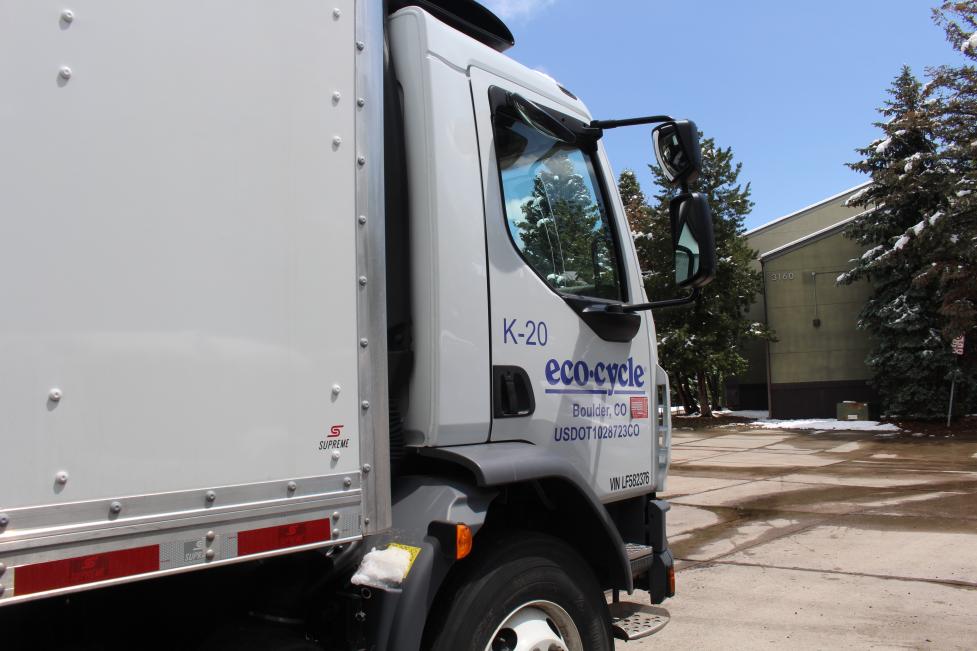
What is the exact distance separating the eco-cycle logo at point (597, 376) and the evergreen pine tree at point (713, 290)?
1971 centimetres

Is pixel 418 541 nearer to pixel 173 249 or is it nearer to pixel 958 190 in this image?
pixel 173 249

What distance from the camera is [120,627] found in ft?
6.73

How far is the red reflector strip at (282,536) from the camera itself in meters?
1.80

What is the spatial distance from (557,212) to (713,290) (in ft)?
73.4

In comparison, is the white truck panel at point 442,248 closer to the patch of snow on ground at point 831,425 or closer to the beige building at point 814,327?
the patch of snow on ground at point 831,425

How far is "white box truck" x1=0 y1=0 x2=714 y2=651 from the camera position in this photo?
153 centimetres

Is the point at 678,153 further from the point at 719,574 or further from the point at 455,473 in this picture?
the point at 719,574

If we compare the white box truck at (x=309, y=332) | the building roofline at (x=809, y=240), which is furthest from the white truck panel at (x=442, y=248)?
the building roofline at (x=809, y=240)

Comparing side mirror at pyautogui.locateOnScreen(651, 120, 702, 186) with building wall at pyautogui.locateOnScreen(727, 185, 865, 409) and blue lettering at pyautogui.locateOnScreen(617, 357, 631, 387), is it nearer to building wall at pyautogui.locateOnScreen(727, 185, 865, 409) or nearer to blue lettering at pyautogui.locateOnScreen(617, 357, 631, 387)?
blue lettering at pyautogui.locateOnScreen(617, 357, 631, 387)

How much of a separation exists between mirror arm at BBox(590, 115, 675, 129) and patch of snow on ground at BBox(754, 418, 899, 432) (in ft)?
66.9

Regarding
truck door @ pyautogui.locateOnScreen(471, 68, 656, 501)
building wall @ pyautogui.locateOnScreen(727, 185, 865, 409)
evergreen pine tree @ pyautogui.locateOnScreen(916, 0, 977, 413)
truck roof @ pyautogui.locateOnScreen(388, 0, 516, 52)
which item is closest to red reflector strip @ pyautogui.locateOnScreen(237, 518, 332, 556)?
truck door @ pyautogui.locateOnScreen(471, 68, 656, 501)

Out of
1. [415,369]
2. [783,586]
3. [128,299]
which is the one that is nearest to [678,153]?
[415,369]

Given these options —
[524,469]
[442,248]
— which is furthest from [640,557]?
[442,248]

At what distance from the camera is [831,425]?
22391 mm
